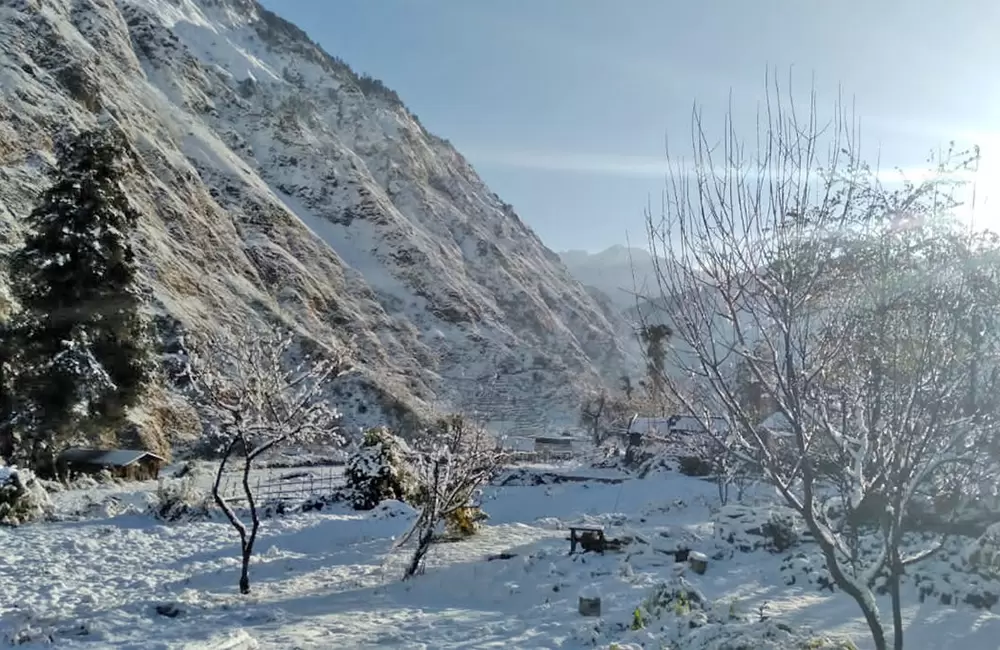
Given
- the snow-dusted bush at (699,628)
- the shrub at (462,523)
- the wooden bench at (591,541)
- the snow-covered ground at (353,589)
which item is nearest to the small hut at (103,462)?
the snow-covered ground at (353,589)

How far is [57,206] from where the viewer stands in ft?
78.3

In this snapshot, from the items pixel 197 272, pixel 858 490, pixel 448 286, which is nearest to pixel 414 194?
pixel 448 286

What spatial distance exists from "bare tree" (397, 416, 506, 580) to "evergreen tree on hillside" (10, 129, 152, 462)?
14.9 meters

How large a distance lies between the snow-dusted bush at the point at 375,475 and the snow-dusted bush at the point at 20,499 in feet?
25.1

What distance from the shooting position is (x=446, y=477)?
13.0 metres

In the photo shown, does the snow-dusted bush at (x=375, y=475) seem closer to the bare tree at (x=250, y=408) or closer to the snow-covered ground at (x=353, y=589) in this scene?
the snow-covered ground at (x=353, y=589)

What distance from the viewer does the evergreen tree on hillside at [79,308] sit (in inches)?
878

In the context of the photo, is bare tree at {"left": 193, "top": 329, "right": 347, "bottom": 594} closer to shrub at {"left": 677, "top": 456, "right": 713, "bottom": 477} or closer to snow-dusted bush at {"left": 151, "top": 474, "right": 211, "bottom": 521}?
snow-dusted bush at {"left": 151, "top": 474, "right": 211, "bottom": 521}

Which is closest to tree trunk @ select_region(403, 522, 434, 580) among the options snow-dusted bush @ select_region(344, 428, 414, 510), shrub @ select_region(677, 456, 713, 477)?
snow-dusted bush @ select_region(344, 428, 414, 510)

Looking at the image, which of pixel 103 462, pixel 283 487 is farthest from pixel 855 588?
pixel 103 462

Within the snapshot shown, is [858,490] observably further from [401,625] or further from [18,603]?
[18,603]

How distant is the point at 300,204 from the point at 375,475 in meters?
71.8

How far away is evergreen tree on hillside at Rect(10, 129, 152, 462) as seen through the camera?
22.3m

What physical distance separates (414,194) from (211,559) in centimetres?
8982
